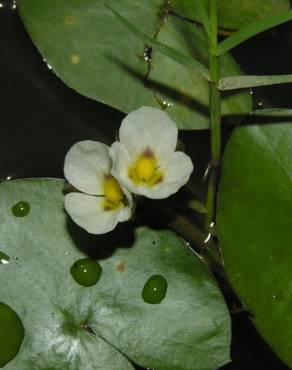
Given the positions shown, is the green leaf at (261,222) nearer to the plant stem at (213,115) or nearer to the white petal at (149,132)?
the plant stem at (213,115)

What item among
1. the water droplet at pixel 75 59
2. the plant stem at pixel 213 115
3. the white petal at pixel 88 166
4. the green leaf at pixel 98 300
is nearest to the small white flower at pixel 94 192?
the white petal at pixel 88 166

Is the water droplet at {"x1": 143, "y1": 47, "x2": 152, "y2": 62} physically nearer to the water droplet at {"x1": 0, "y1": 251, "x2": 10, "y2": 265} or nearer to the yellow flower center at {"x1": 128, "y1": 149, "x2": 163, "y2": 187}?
the yellow flower center at {"x1": 128, "y1": 149, "x2": 163, "y2": 187}

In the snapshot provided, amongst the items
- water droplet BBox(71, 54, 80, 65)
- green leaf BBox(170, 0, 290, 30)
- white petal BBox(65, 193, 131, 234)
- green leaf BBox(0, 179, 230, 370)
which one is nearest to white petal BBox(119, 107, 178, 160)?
white petal BBox(65, 193, 131, 234)

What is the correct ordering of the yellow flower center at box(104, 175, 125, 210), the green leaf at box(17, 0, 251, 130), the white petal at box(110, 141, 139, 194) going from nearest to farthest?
the white petal at box(110, 141, 139, 194), the yellow flower center at box(104, 175, 125, 210), the green leaf at box(17, 0, 251, 130)

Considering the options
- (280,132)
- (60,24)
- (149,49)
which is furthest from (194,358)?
(60,24)

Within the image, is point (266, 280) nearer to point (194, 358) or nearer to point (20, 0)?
point (194, 358)

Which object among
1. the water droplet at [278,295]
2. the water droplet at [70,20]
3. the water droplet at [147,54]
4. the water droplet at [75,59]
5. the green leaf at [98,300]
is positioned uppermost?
the water droplet at [70,20]

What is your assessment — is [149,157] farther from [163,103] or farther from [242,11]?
[242,11]
